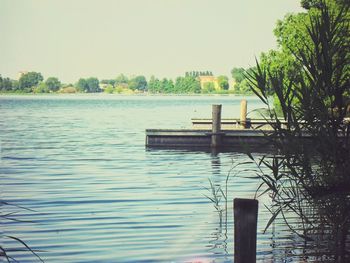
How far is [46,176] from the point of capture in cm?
2683

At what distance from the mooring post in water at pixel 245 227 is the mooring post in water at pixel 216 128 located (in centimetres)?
2588

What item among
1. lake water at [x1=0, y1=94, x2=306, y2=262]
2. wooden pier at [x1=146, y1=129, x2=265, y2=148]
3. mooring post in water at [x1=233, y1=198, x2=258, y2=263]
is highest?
mooring post in water at [x1=233, y1=198, x2=258, y2=263]

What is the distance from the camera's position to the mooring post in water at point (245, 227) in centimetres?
664

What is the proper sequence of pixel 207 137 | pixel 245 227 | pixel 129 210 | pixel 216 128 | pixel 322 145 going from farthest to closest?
pixel 207 137 < pixel 216 128 < pixel 129 210 < pixel 322 145 < pixel 245 227

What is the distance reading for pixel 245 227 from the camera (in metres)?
6.69

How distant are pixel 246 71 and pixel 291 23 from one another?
4321cm

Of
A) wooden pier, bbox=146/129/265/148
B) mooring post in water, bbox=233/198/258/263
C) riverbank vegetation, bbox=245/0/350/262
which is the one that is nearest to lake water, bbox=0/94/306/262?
wooden pier, bbox=146/129/265/148

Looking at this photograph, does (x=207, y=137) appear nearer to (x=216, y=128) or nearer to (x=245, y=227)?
(x=216, y=128)

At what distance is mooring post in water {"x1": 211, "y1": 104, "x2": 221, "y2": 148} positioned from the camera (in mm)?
32688

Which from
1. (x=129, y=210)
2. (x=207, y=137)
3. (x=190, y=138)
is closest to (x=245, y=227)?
(x=129, y=210)

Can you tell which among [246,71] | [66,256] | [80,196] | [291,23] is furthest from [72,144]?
[246,71]

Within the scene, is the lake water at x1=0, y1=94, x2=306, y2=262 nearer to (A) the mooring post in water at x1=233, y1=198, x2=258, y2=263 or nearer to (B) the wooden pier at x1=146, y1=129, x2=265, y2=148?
(B) the wooden pier at x1=146, y1=129, x2=265, y2=148

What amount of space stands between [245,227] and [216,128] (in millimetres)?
26622

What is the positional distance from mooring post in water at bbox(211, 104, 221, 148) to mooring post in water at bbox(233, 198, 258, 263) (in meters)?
25.9
